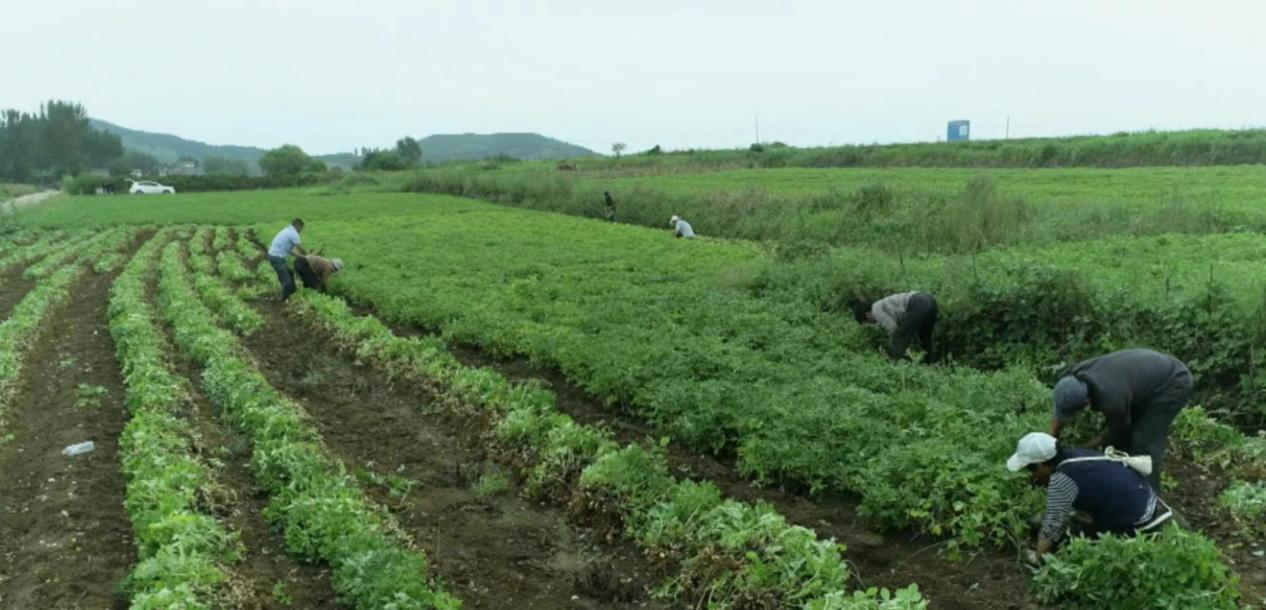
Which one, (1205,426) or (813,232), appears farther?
(813,232)

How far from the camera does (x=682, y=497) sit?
7199 mm

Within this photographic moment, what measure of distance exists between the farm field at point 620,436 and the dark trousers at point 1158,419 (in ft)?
2.17

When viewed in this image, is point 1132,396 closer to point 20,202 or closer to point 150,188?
point 20,202

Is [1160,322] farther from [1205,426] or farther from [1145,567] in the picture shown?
[1145,567]

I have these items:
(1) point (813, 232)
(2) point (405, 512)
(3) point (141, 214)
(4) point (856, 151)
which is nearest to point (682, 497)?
(2) point (405, 512)

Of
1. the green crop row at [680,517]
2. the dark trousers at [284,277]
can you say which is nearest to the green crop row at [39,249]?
the dark trousers at [284,277]

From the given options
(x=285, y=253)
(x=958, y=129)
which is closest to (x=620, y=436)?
(x=285, y=253)

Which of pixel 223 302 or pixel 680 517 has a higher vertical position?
pixel 223 302

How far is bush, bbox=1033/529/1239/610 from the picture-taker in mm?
5332

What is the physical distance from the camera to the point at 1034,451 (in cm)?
655

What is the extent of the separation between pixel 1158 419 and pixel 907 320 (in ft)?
14.8

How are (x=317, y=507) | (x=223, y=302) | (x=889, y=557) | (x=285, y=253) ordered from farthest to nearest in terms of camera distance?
(x=285, y=253) < (x=223, y=302) < (x=317, y=507) < (x=889, y=557)

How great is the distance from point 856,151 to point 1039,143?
44.0ft

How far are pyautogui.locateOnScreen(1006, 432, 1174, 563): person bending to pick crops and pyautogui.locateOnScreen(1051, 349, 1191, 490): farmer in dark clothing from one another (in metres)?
0.68
